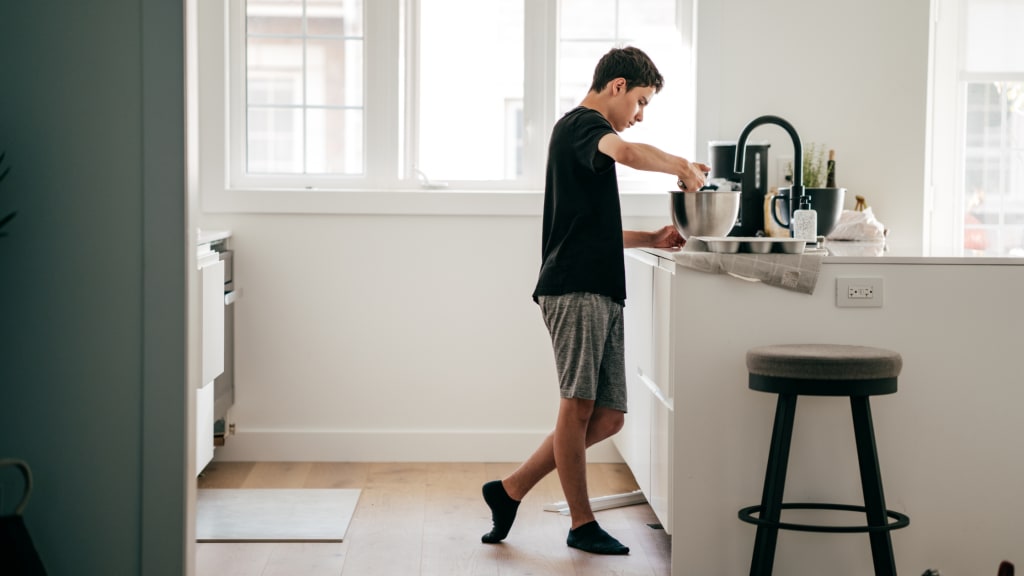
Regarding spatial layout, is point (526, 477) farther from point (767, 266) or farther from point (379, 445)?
point (379, 445)

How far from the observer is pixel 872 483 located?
230 cm

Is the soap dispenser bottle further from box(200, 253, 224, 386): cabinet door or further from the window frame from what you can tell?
box(200, 253, 224, 386): cabinet door

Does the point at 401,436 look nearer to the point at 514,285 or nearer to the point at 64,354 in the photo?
the point at 514,285

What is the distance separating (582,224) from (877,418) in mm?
893

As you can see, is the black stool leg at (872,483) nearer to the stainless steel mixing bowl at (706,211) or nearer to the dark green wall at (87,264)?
the stainless steel mixing bowl at (706,211)

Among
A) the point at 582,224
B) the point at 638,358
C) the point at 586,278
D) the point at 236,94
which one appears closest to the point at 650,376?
the point at 638,358

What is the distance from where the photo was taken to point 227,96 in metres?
3.90

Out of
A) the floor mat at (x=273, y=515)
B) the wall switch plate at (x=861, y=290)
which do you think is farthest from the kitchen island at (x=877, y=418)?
the floor mat at (x=273, y=515)

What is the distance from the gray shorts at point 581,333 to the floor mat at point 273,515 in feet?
2.78

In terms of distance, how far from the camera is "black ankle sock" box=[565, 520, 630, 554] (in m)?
2.90

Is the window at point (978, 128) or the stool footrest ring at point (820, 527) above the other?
the window at point (978, 128)

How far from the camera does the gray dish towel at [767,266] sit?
2.47 meters

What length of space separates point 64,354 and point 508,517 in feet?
4.54

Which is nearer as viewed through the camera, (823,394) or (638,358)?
(823,394)
